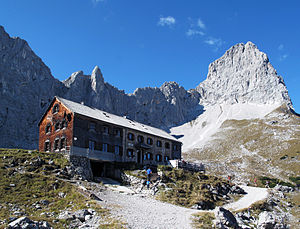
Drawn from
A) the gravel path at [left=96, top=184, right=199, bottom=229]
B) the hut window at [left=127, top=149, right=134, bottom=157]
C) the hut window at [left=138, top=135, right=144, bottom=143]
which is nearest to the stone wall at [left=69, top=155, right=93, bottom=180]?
the gravel path at [left=96, top=184, right=199, bottom=229]

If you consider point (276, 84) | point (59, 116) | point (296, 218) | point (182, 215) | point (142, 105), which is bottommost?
point (296, 218)

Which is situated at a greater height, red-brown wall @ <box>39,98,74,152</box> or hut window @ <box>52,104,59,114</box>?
hut window @ <box>52,104,59,114</box>

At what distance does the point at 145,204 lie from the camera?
92.2 ft

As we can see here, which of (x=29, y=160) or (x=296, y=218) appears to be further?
(x=296, y=218)

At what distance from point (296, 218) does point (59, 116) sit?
37455 mm

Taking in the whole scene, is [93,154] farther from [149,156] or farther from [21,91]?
[21,91]

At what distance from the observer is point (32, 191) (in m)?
25.6

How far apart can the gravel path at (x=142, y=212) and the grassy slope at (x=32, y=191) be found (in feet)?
5.51

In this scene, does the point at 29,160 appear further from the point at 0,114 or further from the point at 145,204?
the point at 0,114

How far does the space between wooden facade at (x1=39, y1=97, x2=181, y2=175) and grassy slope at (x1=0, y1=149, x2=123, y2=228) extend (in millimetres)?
7170

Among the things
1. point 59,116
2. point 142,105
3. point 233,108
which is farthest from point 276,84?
point 59,116

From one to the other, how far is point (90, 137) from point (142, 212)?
20530 mm

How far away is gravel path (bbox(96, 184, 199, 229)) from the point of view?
69.8ft

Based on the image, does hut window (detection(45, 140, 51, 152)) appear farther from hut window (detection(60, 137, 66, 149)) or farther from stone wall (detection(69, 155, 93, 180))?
stone wall (detection(69, 155, 93, 180))
